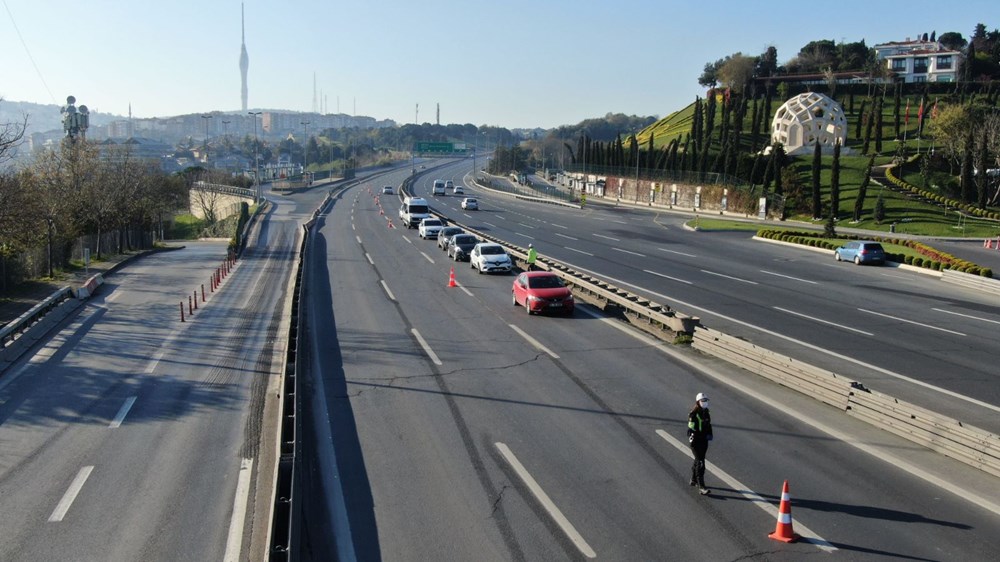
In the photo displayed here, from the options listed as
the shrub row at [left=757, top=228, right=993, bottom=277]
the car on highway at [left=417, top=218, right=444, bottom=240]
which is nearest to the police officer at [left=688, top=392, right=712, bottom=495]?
the shrub row at [left=757, top=228, right=993, bottom=277]

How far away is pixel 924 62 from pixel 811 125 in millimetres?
71385

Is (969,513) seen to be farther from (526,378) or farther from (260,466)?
(260,466)

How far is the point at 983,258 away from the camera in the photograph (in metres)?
43.9

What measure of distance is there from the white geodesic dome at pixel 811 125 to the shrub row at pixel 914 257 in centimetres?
4075

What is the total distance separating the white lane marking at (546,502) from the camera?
10312 millimetres

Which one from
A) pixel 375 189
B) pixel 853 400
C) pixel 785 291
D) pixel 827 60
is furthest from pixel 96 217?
pixel 827 60

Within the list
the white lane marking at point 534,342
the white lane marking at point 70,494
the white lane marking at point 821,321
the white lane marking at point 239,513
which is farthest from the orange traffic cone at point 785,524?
the white lane marking at point 821,321

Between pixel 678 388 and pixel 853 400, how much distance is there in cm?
368

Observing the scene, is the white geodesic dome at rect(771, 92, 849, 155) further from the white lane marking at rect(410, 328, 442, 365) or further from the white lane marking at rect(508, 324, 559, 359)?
the white lane marking at rect(410, 328, 442, 365)

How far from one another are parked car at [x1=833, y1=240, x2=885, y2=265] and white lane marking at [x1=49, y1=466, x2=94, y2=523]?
1505 inches

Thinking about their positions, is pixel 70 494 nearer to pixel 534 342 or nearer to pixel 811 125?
pixel 534 342

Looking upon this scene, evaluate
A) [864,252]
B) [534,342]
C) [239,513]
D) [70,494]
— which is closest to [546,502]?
[239,513]

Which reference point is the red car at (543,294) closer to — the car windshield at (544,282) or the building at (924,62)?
the car windshield at (544,282)

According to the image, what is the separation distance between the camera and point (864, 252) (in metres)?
41.1
